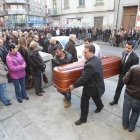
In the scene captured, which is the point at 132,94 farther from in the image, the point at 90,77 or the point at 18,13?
the point at 18,13

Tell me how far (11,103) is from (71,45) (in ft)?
9.11

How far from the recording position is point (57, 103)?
378 centimetres

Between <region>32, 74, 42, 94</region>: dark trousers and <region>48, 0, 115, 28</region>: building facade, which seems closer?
<region>32, 74, 42, 94</region>: dark trousers

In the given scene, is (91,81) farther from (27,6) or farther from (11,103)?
(27,6)

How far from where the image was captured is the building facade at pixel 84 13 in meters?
18.2

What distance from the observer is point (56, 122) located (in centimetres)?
303

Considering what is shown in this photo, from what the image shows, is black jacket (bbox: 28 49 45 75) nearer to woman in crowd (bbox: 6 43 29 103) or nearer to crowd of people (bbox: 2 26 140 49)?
woman in crowd (bbox: 6 43 29 103)

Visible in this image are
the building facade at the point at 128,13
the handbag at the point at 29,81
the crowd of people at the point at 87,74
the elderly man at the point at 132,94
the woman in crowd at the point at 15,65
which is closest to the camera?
the elderly man at the point at 132,94

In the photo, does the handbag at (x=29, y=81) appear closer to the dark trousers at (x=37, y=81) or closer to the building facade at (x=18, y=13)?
the dark trousers at (x=37, y=81)

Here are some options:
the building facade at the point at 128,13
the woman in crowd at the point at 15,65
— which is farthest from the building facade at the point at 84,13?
the woman in crowd at the point at 15,65

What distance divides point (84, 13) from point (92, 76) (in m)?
20.7

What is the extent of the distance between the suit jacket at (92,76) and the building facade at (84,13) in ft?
57.5

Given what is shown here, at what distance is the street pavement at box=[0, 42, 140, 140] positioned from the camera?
260 cm

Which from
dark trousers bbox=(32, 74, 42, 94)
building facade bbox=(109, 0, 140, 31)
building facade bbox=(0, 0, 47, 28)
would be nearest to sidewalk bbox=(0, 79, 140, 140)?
dark trousers bbox=(32, 74, 42, 94)
